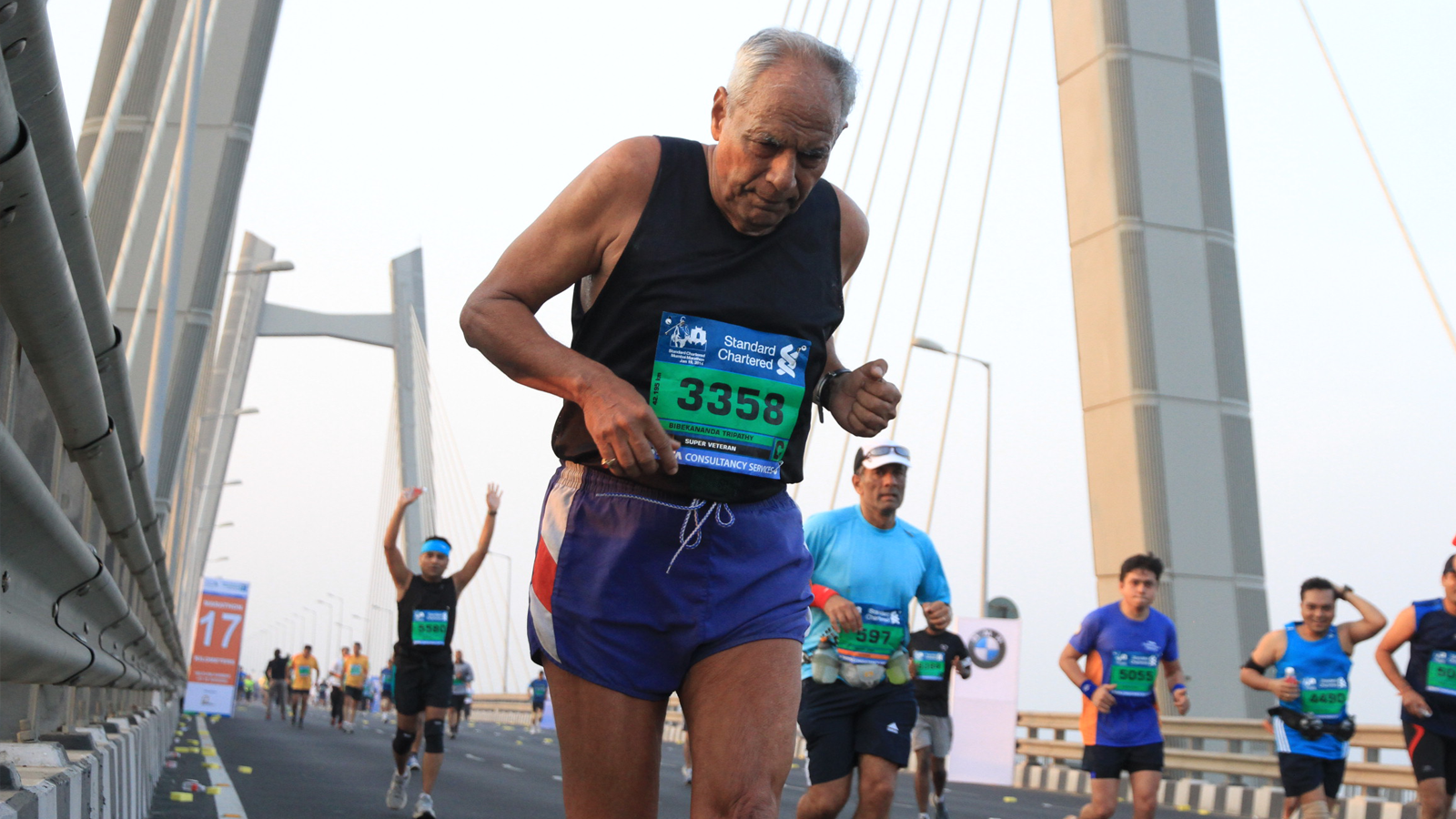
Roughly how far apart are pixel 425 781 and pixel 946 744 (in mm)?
4343

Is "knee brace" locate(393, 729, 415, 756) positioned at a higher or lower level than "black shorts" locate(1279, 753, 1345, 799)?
higher

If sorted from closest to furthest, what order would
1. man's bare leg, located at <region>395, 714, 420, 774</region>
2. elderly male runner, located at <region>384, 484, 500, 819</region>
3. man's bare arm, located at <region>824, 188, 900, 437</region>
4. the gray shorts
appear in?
1. man's bare arm, located at <region>824, 188, 900, 437</region>
2. man's bare leg, located at <region>395, 714, 420, 774</region>
3. elderly male runner, located at <region>384, 484, 500, 819</region>
4. the gray shorts

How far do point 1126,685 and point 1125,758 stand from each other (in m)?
0.38

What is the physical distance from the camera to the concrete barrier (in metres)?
2.78

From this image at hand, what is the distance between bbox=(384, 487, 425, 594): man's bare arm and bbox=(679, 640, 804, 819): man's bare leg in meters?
7.39

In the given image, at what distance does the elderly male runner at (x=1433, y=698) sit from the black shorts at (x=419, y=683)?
18.7ft

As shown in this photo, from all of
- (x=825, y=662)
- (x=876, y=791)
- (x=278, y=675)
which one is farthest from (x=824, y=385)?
(x=278, y=675)

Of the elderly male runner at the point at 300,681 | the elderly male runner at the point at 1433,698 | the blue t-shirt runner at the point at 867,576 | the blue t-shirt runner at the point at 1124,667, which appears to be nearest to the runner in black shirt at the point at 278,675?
the elderly male runner at the point at 300,681

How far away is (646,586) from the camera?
9.45 ft

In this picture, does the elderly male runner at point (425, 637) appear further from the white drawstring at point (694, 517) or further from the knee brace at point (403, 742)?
the white drawstring at point (694, 517)

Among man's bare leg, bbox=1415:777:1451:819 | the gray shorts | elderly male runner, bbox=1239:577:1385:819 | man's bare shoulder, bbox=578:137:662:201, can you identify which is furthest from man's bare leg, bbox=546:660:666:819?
the gray shorts

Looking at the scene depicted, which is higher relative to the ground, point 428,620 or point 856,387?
point 428,620

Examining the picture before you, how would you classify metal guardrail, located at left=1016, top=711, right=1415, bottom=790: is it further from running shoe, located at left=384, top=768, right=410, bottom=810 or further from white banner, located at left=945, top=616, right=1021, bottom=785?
running shoe, located at left=384, top=768, right=410, bottom=810

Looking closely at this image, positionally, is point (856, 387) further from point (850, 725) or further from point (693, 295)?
point (850, 725)
